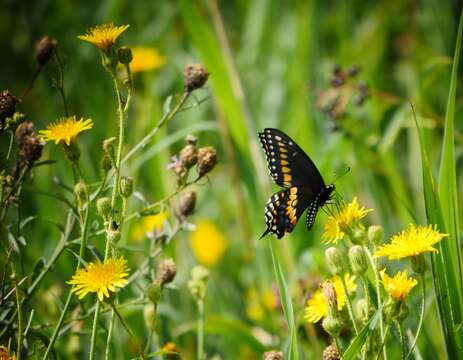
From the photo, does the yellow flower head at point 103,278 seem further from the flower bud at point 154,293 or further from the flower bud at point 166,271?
the flower bud at point 166,271

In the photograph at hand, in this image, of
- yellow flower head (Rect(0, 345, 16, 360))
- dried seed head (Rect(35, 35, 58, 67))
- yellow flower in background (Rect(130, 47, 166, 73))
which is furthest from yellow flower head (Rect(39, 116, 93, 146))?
yellow flower in background (Rect(130, 47, 166, 73))

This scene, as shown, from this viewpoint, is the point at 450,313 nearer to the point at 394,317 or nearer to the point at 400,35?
the point at 394,317

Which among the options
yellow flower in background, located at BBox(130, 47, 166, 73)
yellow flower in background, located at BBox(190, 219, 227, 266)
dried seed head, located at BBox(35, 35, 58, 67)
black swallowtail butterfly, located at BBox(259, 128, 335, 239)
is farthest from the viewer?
yellow flower in background, located at BBox(190, 219, 227, 266)

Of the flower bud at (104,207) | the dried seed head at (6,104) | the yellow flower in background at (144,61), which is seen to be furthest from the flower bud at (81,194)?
the yellow flower in background at (144,61)

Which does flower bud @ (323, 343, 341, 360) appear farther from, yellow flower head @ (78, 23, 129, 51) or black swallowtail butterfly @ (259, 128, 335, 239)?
yellow flower head @ (78, 23, 129, 51)

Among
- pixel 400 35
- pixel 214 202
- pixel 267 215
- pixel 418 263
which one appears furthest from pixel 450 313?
pixel 400 35

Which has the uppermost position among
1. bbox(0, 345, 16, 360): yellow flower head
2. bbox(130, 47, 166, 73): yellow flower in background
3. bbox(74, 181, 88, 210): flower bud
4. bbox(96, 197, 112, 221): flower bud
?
bbox(130, 47, 166, 73): yellow flower in background
